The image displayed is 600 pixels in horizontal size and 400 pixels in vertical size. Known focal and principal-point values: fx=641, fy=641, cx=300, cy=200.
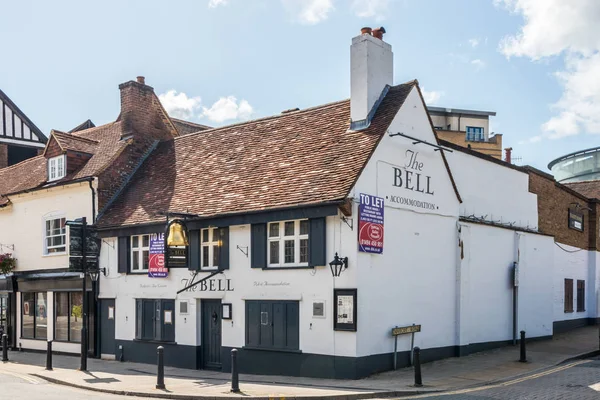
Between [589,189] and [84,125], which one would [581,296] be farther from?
[84,125]

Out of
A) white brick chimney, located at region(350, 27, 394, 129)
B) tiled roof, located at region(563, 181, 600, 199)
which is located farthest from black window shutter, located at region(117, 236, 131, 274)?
tiled roof, located at region(563, 181, 600, 199)

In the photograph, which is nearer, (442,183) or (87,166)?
(442,183)

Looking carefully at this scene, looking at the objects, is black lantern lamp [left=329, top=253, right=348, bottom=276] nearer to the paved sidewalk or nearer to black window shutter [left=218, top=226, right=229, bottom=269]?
the paved sidewalk

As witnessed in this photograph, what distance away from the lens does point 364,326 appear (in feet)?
50.3

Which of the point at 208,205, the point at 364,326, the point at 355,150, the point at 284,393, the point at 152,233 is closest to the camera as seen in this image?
the point at 284,393

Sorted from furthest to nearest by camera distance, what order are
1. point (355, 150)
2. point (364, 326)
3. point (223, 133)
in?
point (223, 133) < point (355, 150) < point (364, 326)

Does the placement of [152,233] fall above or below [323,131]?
below

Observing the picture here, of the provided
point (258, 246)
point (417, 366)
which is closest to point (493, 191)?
point (258, 246)

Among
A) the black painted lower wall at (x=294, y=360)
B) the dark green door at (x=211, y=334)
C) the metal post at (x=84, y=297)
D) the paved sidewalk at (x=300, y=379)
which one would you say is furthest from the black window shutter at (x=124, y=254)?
the dark green door at (x=211, y=334)

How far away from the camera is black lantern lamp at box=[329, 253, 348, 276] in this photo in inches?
600

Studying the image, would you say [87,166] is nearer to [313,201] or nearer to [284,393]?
[313,201]

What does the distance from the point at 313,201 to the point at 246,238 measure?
2.70 metres

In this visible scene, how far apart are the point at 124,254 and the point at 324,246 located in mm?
8097

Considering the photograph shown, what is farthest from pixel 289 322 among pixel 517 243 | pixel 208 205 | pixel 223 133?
pixel 517 243
